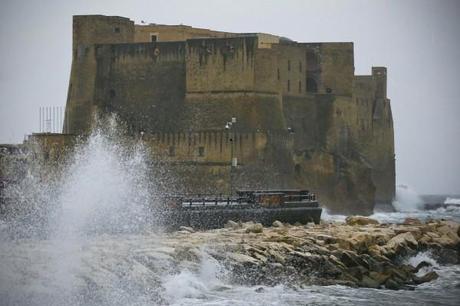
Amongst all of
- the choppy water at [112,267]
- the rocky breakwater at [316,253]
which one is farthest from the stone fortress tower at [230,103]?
the rocky breakwater at [316,253]

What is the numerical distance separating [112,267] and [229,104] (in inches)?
1122

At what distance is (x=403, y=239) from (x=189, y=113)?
2097 cm

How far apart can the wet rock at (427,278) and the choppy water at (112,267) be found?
27 centimetres

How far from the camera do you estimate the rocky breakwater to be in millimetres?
32469

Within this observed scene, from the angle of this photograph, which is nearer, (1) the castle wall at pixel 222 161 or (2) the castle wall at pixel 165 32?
(1) the castle wall at pixel 222 161

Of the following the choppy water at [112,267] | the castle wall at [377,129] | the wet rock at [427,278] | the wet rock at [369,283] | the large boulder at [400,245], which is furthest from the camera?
the castle wall at [377,129]

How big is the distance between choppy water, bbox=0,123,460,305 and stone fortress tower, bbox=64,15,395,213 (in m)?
13.7

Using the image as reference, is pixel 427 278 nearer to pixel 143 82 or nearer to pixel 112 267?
pixel 112 267

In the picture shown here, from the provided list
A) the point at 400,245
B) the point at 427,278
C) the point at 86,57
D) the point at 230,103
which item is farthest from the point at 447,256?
the point at 86,57

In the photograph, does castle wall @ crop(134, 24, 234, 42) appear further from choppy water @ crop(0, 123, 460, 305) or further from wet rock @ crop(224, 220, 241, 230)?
wet rock @ crop(224, 220, 241, 230)

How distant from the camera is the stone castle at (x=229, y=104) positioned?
5516cm

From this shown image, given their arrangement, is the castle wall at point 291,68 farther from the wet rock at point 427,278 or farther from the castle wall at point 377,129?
the wet rock at point 427,278

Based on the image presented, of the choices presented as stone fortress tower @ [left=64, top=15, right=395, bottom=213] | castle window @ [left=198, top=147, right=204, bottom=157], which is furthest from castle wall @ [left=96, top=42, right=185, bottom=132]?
castle window @ [left=198, top=147, right=204, bottom=157]

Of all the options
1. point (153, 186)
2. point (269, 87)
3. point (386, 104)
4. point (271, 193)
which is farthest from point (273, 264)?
point (386, 104)
